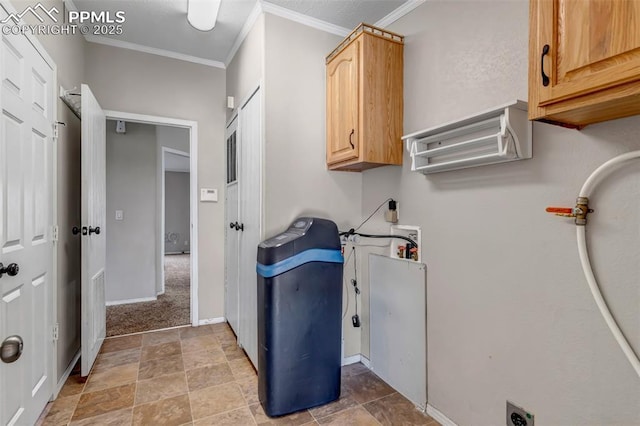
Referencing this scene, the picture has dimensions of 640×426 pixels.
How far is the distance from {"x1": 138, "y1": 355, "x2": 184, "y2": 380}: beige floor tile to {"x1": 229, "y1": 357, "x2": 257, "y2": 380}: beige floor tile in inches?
15.6

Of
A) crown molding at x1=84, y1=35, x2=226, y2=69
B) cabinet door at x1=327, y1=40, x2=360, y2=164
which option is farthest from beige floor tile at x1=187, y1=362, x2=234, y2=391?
crown molding at x1=84, y1=35, x2=226, y2=69

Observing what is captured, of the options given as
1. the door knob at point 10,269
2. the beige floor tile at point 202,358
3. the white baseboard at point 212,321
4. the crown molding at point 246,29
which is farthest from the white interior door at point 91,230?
the crown molding at point 246,29

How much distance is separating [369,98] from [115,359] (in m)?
2.84

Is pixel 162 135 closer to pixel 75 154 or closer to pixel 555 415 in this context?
pixel 75 154

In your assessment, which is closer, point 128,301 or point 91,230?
point 91,230

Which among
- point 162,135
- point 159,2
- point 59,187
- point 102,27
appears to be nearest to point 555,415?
point 59,187

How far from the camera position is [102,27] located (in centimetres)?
266

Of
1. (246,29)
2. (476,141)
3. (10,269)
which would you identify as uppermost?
(246,29)

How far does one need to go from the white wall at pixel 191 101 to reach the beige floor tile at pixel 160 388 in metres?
1.06

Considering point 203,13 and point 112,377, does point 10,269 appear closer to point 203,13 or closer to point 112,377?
point 112,377

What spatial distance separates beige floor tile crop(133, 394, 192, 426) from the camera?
178 cm

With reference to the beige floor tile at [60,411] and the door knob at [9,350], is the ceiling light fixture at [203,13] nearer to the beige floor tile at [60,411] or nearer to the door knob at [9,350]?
the door knob at [9,350]

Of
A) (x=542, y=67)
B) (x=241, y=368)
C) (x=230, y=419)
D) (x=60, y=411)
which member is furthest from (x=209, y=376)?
(x=542, y=67)

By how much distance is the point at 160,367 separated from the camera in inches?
94.3
